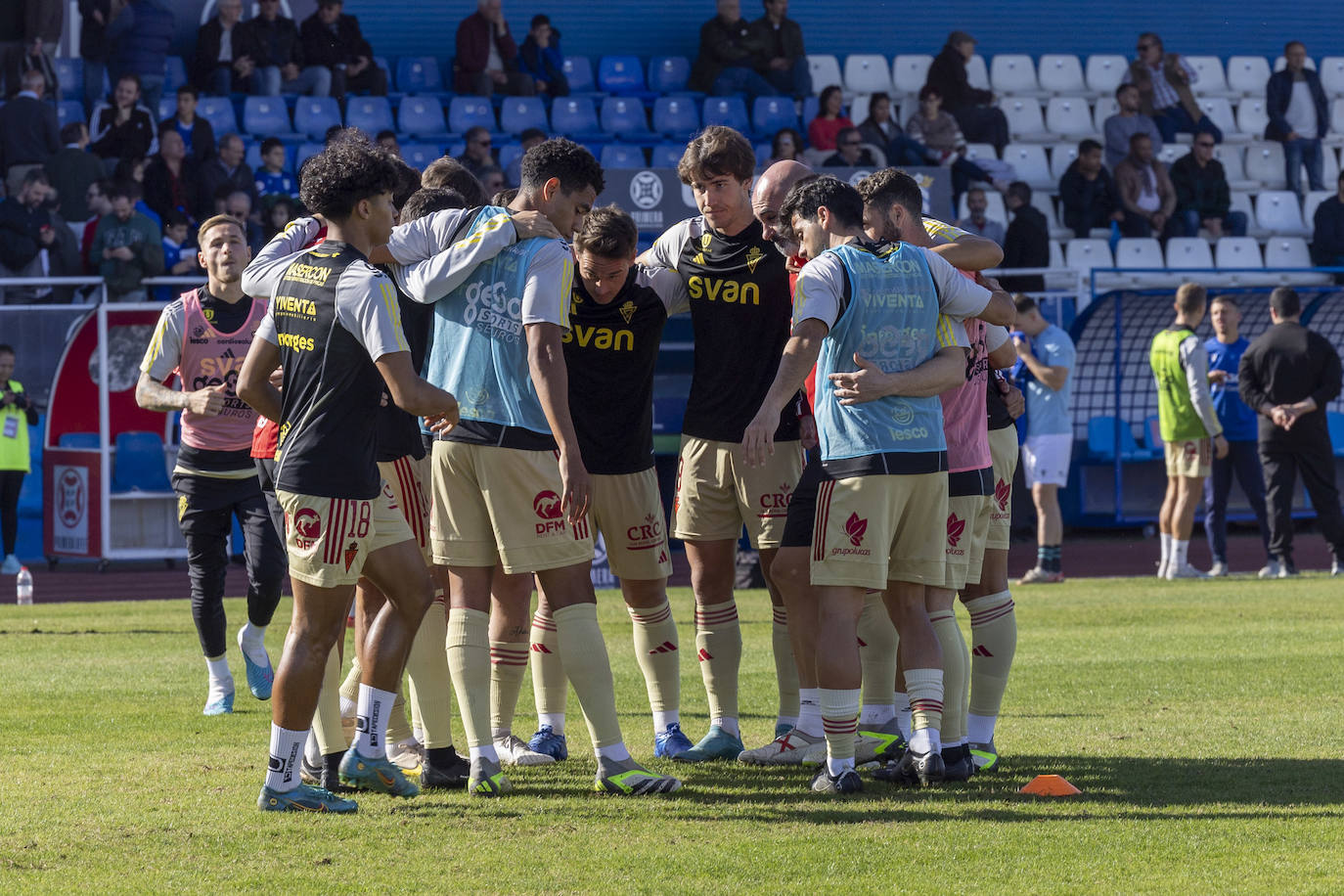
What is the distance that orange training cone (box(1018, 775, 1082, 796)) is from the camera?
5.80m

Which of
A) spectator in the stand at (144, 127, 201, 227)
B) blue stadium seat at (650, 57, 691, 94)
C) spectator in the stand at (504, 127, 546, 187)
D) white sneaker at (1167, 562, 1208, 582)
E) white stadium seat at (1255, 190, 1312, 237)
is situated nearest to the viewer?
white sneaker at (1167, 562, 1208, 582)

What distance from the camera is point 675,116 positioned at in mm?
22141

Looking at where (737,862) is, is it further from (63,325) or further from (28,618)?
(63,325)

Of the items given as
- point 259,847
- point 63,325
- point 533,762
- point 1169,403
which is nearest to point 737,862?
point 259,847

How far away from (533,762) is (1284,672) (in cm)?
445

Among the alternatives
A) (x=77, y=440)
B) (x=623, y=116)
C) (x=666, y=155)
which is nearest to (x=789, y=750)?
(x=77, y=440)

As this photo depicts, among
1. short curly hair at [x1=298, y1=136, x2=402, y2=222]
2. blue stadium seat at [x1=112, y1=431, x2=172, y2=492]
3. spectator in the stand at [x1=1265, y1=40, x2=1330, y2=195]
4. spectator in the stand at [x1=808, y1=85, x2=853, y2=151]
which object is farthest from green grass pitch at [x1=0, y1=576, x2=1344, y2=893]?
spectator in the stand at [x1=1265, y1=40, x2=1330, y2=195]

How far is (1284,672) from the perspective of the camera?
885 centimetres

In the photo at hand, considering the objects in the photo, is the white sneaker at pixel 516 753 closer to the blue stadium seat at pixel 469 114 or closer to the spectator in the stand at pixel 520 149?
the spectator in the stand at pixel 520 149

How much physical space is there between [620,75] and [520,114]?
2416 mm

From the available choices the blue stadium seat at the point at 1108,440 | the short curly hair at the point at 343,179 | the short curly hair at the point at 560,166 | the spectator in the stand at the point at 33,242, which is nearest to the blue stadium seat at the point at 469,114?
the spectator in the stand at the point at 33,242

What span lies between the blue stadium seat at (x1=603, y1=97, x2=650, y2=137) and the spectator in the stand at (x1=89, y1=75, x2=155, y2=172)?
5.90m

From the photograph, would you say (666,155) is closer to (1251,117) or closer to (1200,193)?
(1200,193)

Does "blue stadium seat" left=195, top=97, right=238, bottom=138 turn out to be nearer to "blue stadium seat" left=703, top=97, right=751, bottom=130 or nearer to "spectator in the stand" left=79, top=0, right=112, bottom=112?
"spectator in the stand" left=79, top=0, right=112, bottom=112
